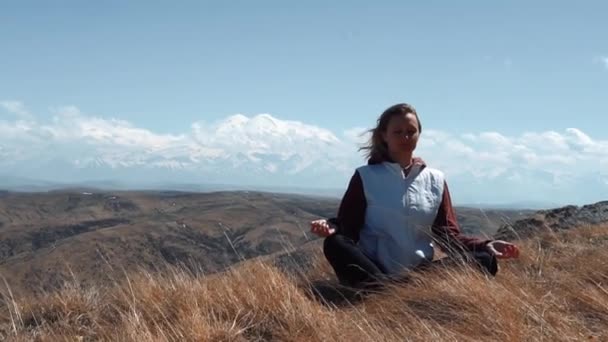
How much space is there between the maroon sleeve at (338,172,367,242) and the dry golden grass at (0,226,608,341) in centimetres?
61

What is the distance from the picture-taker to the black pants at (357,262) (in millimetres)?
4707

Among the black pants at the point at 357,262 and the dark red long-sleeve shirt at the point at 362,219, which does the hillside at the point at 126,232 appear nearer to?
the dark red long-sleeve shirt at the point at 362,219

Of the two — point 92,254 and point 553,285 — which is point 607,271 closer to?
point 553,285

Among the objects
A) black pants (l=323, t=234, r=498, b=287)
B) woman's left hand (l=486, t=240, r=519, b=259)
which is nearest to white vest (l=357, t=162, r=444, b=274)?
black pants (l=323, t=234, r=498, b=287)

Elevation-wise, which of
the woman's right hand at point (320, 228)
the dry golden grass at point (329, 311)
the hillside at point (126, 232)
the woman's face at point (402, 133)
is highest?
the woman's face at point (402, 133)

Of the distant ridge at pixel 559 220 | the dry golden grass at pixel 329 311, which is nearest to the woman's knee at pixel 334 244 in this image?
the dry golden grass at pixel 329 311

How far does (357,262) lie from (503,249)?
3.45ft

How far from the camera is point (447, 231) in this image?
16.6ft

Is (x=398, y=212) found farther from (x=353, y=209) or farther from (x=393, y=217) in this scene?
(x=353, y=209)

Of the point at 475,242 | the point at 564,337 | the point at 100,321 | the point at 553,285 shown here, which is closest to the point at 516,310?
the point at 564,337

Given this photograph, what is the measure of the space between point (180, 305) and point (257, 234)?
9953 centimetres

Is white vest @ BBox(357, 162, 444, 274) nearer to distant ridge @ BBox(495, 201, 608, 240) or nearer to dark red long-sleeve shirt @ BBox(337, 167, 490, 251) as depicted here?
dark red long-sleeve shirt @ BBox(337, 167, 490, 251)

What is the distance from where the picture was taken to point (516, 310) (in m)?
3.20

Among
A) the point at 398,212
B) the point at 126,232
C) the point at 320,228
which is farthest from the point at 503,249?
the point at 126,232
